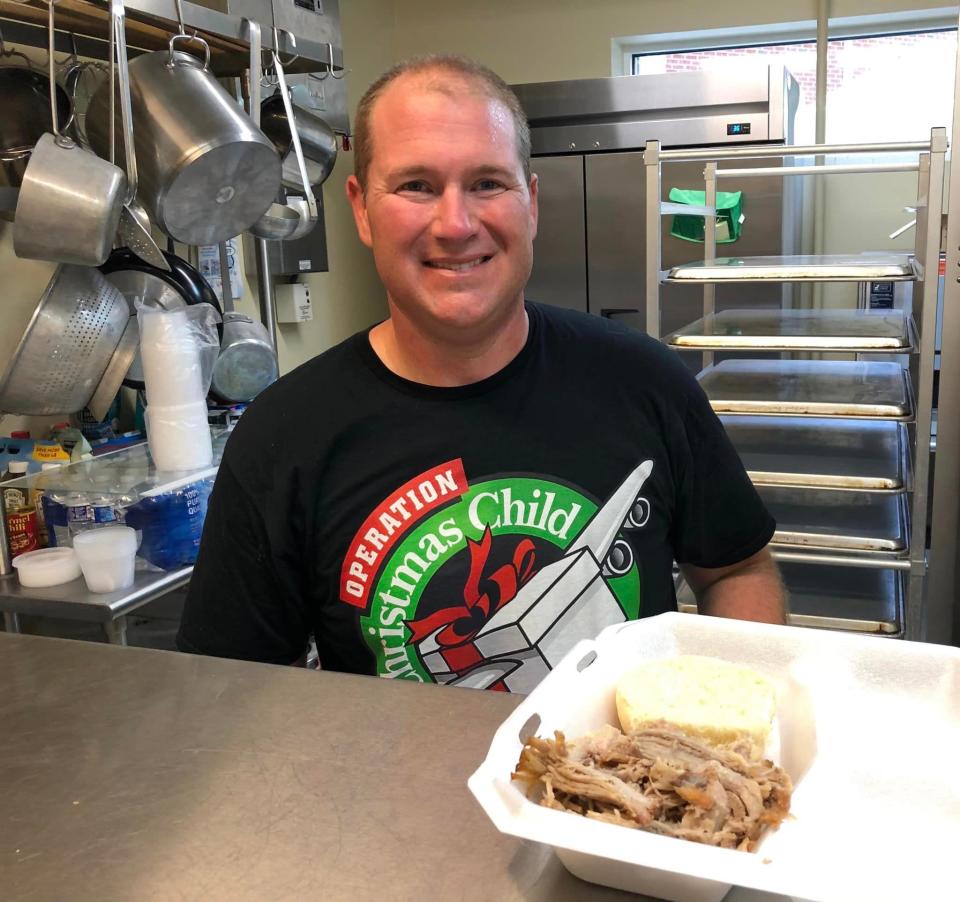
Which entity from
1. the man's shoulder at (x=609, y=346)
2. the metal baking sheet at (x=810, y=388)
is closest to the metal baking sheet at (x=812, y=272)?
the metal baking sheet at (x=810, y=388)

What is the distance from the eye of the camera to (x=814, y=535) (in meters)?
2.04

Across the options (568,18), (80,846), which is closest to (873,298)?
(568,18)

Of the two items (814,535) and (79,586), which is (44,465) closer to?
(79,586)

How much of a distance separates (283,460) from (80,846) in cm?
Result: 66

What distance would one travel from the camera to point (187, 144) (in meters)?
1.79

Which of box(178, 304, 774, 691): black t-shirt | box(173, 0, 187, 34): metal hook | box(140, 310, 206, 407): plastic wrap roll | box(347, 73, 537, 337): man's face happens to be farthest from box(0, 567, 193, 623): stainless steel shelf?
box(173, 0, 187, 34): metal hook

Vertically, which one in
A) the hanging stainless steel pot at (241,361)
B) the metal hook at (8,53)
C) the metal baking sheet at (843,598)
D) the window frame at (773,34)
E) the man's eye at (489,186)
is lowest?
the metal baking sheet at (843,598)

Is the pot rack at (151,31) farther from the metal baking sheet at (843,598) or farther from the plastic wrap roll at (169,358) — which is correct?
the metal baking sheet at (843,598)

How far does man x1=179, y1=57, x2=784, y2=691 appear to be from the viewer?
1107 millimetres

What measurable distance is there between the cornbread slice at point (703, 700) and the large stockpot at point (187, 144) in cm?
153

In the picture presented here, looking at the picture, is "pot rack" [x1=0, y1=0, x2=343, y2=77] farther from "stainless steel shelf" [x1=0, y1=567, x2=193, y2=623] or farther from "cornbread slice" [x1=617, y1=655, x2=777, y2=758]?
"cornbread slice" [x1=617, y1=655, x2=777, y2=758]

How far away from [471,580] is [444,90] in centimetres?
58

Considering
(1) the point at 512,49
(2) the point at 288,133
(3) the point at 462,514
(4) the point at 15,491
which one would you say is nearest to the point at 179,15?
(2) the point at 288,133

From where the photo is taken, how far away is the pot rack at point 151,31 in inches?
74.6
